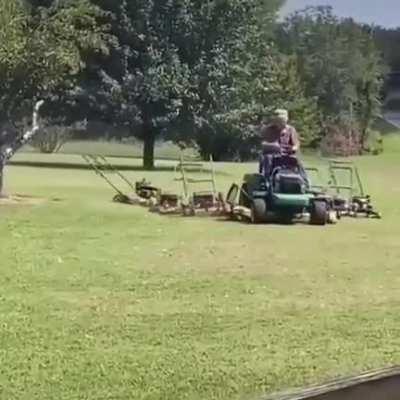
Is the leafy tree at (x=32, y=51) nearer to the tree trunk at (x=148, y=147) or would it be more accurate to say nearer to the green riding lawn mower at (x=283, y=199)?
the green riding lawn mower at (x=283, y=199)

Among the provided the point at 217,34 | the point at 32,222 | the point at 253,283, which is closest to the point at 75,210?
the point at 32,222

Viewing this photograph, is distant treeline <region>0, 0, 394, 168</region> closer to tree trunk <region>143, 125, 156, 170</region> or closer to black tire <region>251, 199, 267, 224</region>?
tree trunk <region>143, 125, 156, 170</region>

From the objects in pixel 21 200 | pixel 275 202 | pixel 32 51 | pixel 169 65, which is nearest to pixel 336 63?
pixel 169 65

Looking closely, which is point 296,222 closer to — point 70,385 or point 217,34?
point 70,385

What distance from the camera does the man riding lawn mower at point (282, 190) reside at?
14.0 metres

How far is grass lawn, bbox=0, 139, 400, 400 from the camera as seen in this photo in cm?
573

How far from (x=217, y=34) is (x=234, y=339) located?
22804 millimetres

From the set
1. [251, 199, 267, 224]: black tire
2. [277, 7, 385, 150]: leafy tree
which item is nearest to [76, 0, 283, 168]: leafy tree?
[251, 199, 267, 224]: black tire

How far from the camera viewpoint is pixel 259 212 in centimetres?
1400

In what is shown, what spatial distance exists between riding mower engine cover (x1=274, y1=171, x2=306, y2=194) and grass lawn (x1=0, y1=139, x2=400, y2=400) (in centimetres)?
77

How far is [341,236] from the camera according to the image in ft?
41.8

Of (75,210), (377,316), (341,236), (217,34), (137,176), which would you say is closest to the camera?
(377,316)

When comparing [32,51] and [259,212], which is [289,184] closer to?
[259,212]

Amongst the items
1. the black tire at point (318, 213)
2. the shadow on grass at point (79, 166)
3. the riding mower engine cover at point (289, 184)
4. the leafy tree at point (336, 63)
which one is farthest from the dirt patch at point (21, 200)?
the leafy tree at point (336, 63)
